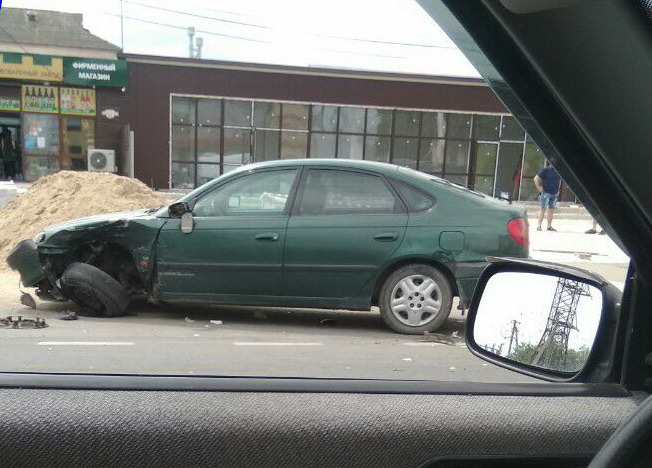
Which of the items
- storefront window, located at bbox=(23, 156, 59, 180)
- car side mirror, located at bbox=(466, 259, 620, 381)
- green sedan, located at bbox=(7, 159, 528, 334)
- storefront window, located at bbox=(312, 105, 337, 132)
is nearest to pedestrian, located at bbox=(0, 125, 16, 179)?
storefront window, located at bbox=(23, 156, 59, 180)

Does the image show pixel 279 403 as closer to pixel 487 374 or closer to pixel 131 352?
pixel 487 374

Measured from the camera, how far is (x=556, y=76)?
1.11m

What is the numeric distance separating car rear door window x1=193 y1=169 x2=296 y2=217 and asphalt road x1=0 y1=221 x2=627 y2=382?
1102 millimetres

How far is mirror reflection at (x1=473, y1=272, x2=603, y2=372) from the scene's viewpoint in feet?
5.21

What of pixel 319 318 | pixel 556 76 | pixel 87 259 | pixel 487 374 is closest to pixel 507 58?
pixel 556 76

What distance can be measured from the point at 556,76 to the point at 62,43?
16.8m

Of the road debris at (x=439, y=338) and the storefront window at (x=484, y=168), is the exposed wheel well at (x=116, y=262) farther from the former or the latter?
the storefront window at (x=484, y=168)

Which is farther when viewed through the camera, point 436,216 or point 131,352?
point 436,216

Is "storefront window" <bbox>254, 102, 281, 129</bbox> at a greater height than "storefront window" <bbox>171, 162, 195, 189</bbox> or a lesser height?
greater

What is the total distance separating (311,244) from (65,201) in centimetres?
634

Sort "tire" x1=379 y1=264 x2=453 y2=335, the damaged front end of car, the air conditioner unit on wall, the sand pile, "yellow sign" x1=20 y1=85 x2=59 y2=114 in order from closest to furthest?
1. "tire" x1=379 y1=264 x2=453 y2=335
2. the damaged front end of car
3. the sand pile
4. "yellow sign" x1=20 y1=85 x2=59 y2=114
5. the air conditioner unit on wall

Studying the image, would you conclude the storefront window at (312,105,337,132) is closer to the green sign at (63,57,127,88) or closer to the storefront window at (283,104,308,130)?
the storefront window at (283,104,308,130)

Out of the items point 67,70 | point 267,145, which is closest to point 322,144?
point 267,145

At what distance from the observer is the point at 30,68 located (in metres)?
17.8
